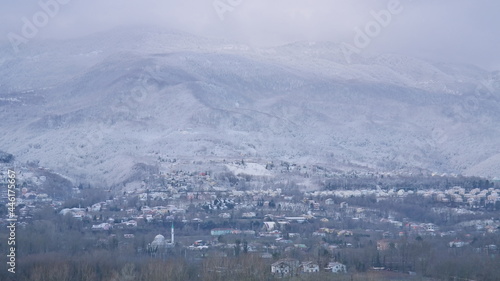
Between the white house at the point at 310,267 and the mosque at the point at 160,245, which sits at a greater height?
the mosque at the point at 160,245

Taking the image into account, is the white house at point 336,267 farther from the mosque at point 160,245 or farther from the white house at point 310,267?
the mosque at point 160,245

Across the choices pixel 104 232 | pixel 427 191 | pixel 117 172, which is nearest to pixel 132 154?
pixel 117 172

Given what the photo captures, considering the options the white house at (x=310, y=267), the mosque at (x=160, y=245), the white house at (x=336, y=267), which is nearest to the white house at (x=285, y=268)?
the white house at (x=310, y=267)

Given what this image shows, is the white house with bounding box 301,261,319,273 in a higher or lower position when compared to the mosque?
lower

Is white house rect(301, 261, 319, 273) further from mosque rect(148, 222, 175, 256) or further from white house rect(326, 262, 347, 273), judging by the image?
mosque rect(148, 222, 175, 256)

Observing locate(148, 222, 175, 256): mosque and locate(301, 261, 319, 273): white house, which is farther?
locate(148, 222, 175, 256): mosque

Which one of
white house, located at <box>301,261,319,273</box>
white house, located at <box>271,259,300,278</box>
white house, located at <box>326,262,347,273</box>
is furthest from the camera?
white house, located at <box>326,262,347,273</box>

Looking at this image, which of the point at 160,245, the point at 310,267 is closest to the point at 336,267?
the point at 310,267

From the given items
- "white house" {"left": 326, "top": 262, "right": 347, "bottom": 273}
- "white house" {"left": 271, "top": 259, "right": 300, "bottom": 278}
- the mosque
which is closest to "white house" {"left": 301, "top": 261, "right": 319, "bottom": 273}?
"white house" {"left": 271, "top": 259, "right": 300, "bottom": 278}

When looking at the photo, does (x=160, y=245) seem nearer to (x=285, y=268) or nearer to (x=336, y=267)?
(x=285, y=268)
